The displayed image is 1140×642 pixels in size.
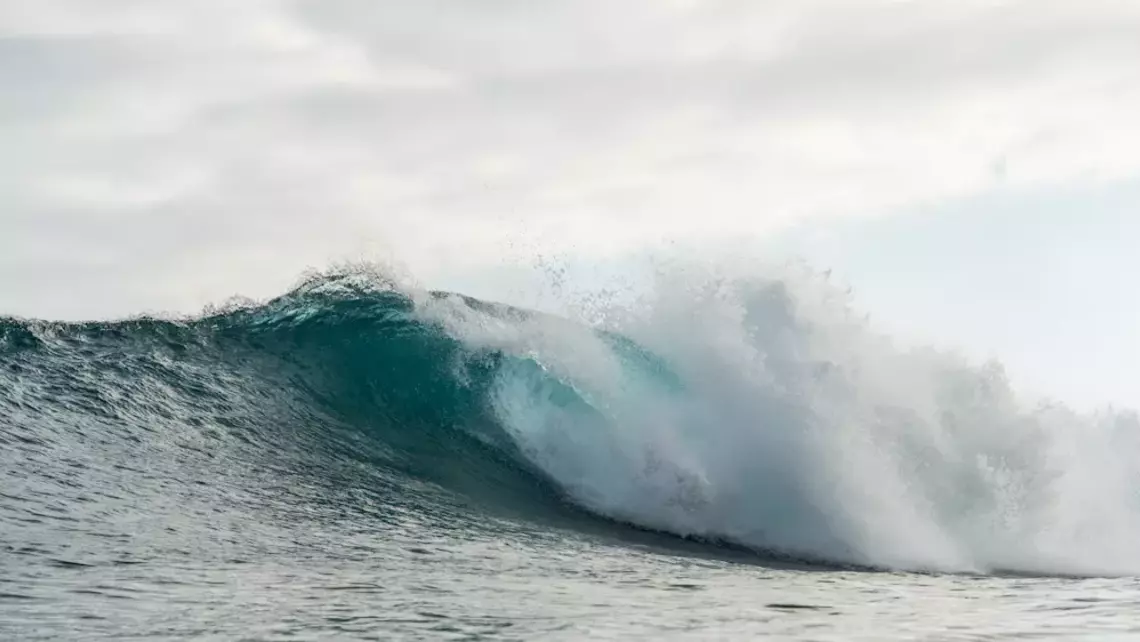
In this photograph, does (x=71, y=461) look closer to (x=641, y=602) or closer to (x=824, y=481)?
(x=641, y=602)

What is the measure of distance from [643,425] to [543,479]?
1.44m

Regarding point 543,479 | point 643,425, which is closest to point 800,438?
point 643,425

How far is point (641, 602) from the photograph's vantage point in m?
7.63

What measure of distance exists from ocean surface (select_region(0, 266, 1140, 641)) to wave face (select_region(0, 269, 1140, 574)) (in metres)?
0.04

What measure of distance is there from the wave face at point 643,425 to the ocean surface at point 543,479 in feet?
0.14

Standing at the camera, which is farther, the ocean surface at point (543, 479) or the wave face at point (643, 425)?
the wave face at point (643, 425)

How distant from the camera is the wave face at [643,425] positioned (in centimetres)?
1213

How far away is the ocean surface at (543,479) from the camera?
7090 millimetres

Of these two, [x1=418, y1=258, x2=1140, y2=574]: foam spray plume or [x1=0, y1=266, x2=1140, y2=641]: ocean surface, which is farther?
[x1=418, y1=258, x2=1140, y2=574]: foam spray plume

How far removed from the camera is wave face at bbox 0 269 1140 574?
39.8 ft

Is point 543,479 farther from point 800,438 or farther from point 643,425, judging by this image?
point 800,438

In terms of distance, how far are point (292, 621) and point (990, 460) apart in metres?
10.2

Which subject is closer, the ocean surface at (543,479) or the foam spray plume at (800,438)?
the ocean surface at (543,479)

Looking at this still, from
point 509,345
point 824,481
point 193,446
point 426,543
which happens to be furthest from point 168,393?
point 824,481
